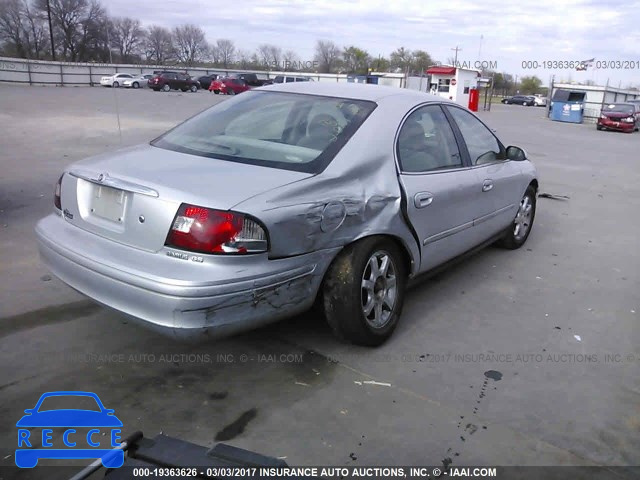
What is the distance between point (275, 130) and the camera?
3.63 meters

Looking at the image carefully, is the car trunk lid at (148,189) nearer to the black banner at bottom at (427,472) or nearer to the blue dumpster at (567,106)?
the black banner at bottom at (427,472)

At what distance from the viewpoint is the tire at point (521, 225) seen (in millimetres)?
5660

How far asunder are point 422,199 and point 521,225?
255cm

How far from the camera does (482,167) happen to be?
180 inches

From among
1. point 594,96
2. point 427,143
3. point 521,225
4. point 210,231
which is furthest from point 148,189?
point 594,96

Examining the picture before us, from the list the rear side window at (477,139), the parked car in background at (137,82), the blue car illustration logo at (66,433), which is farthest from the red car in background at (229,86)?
the blue car illustration logo at (66,433)

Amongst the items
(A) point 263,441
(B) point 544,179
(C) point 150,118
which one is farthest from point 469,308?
(C) point 150,118

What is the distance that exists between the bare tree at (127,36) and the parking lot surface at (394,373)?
62.2 meters

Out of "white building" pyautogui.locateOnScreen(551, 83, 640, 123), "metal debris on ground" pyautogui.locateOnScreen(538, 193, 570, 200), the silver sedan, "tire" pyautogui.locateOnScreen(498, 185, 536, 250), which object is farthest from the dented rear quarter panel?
"white building" pyautogui.locateOnScreen(551, 83, 640, 123)

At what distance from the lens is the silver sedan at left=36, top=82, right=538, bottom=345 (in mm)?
2693

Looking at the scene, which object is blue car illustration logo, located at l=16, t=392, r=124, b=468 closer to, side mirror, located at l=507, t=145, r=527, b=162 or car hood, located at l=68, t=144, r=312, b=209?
car hood, located at l=68, t=144, r=312, b=209

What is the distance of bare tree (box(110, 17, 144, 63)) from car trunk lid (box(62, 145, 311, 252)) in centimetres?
6288

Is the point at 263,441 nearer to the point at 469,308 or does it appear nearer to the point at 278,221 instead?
the point at 278,221

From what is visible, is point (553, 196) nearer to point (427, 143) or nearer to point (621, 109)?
point (427, 143)
